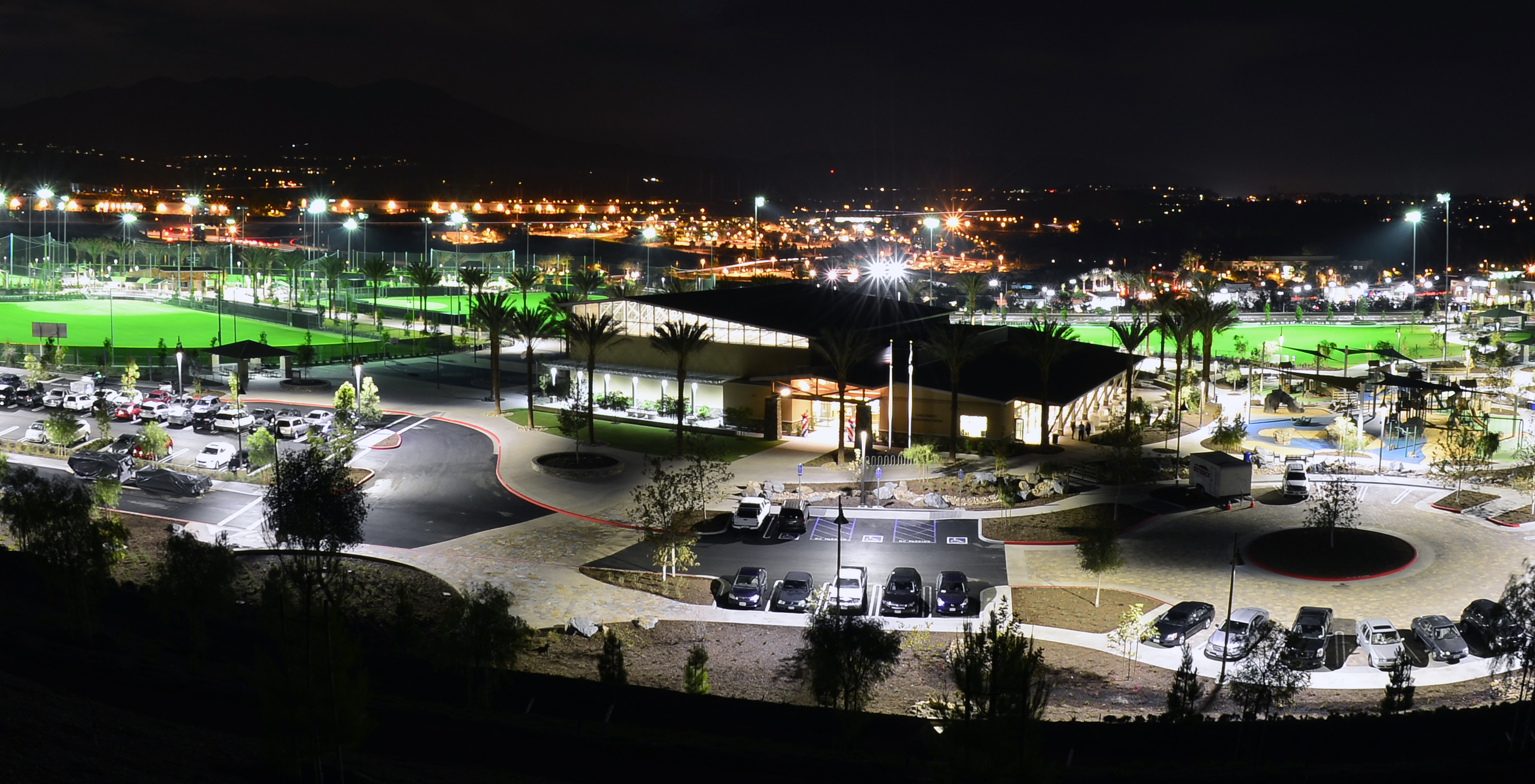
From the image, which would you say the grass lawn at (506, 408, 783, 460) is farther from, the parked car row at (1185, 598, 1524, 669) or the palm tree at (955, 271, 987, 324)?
the palm tree at (955, 271, 987, 324)

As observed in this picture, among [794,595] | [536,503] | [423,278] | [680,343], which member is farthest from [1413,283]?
[794,595]

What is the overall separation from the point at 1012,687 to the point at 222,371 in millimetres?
60951

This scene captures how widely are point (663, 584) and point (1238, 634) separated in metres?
15.2

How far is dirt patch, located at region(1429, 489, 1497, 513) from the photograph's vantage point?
133 feet

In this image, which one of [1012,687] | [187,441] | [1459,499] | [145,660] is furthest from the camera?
[187,441]

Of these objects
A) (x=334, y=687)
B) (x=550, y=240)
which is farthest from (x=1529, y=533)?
(x=550, y=240)

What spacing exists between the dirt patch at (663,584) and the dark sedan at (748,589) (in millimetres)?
704

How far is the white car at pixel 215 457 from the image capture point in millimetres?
45094

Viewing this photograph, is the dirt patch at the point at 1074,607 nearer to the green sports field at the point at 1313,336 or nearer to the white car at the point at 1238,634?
the white car at the point at 1238,634

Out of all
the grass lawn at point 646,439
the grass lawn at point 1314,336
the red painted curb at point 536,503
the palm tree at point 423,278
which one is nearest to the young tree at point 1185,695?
the red painted curb at point 536,503

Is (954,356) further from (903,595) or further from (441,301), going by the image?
(441,301)

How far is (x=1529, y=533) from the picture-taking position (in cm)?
3738

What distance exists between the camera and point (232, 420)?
52219 millimetres

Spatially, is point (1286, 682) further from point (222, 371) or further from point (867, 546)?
point (222, 371)
